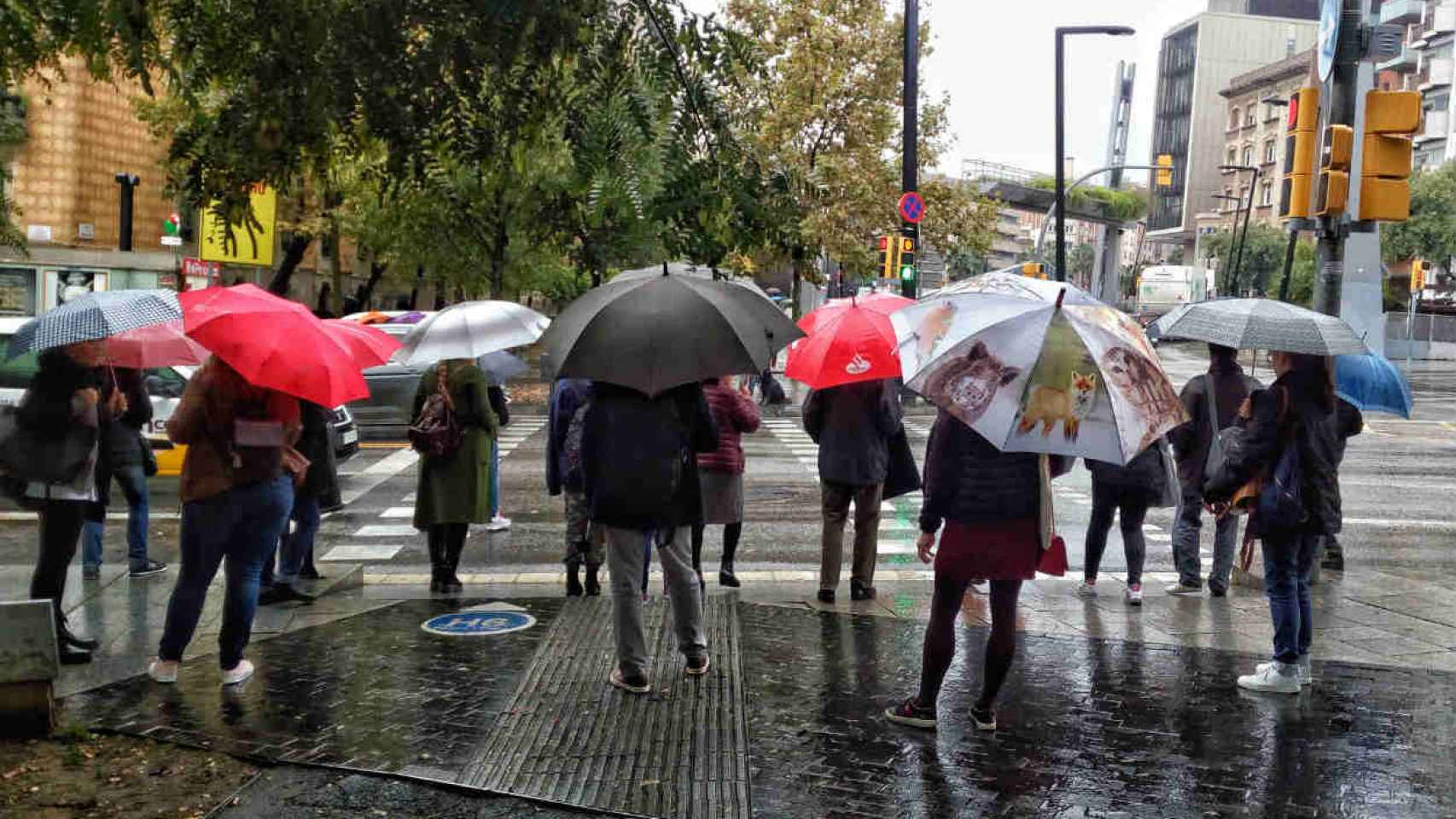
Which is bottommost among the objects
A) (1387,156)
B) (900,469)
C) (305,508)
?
(305,508)

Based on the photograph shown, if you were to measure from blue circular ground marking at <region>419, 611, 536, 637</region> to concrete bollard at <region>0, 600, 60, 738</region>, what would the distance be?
229cm

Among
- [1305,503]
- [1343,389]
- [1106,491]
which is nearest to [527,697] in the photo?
[1305,503]

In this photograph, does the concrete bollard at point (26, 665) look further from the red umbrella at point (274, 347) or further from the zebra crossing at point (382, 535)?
the zebra crossing at point (382, 535)

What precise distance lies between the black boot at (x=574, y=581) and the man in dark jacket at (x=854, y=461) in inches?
63.4

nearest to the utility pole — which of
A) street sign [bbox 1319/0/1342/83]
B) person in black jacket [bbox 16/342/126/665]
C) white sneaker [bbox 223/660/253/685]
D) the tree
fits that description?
street sign [bbox 1319/0/1342/83]

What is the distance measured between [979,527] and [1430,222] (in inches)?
2382

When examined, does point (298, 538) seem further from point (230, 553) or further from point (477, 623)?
point (230, 553)

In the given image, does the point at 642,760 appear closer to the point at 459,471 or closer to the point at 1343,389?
the point at 459,471

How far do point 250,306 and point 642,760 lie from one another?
2.72 m

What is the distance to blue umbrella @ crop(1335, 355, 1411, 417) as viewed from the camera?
775 cm

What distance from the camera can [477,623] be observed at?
25.2 ft

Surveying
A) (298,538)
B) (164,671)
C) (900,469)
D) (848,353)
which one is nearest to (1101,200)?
(900,469)

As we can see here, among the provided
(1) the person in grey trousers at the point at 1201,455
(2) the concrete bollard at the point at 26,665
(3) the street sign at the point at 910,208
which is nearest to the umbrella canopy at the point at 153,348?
(2) the concrete bollard at the point at 26,665

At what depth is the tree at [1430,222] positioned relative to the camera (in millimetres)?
57062
